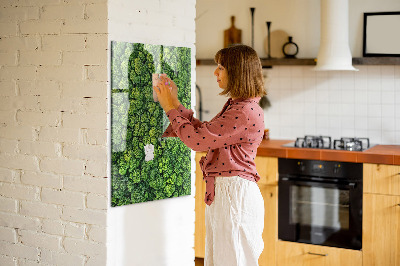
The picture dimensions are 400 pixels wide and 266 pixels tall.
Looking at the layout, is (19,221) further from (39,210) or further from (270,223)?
(270,223)

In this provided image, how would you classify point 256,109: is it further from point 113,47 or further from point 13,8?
point 13,8

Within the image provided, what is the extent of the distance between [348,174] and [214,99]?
5.03 ft

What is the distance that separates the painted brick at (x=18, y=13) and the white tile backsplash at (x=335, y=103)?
2.39 metres

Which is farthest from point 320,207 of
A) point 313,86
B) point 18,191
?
point 18,191

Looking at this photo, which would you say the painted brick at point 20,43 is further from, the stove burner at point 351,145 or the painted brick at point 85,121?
the stove burner at point 351,145

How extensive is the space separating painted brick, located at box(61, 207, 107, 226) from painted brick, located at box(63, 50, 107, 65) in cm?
70

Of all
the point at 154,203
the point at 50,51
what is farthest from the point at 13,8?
the point at 154,203

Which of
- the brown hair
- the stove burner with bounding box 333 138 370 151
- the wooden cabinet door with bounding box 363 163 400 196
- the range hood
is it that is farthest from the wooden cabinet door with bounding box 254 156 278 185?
the brown hair

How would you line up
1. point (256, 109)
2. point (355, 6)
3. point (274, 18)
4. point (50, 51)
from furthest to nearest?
point (274, 18)
point (355, 6)
point (50, 51)
point (256, 109)

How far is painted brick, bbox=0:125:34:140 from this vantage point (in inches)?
118

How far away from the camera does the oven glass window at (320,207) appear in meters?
4.04

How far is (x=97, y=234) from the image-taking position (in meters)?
2.80

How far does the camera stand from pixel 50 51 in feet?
9.46

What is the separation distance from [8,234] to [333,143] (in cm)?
238
